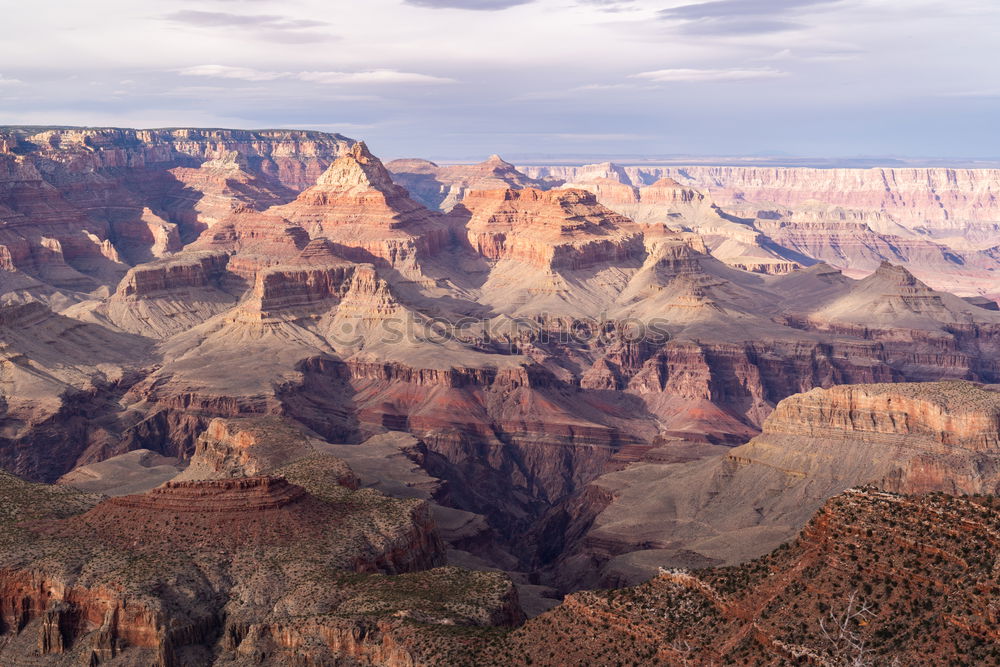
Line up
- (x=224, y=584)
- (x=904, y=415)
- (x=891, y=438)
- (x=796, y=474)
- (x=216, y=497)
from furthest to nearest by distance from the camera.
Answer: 1. (x=796, y=474)
2. (x=904, y=415)
3. (x=891, y=438)
4. (x=216, y=497)
5. (x=224, y=584)

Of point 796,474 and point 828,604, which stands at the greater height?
point 828,604

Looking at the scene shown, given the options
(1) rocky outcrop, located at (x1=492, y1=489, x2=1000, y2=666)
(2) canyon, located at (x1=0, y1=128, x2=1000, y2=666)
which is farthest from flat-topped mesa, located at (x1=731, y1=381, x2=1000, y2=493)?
(1) rocky outcrop, located at (x1=492, y1=489, x2=1000, y2=666)

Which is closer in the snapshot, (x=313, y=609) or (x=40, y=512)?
(x=313, y=609)

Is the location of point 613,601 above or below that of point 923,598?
below

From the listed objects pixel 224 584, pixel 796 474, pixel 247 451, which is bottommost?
pixel 796 474

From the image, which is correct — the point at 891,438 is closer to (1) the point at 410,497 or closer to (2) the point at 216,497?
(1) the point at 410,497

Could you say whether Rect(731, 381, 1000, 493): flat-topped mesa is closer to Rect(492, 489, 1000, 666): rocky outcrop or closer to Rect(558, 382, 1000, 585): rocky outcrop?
Rect(558, 382, 1000, 585): rocky outcrop

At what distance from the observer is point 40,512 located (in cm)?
8844

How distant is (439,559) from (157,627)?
27.5 metres

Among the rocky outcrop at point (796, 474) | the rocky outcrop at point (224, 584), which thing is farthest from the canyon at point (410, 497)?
the rocky outcrop at point (796, 474)

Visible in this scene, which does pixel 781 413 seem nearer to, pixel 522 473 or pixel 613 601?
pixel 522 473

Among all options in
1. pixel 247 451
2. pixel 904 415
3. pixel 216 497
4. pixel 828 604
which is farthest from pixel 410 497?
pixel 828 604

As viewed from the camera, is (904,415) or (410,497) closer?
(410,497)

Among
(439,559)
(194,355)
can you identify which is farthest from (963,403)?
(194,355)
